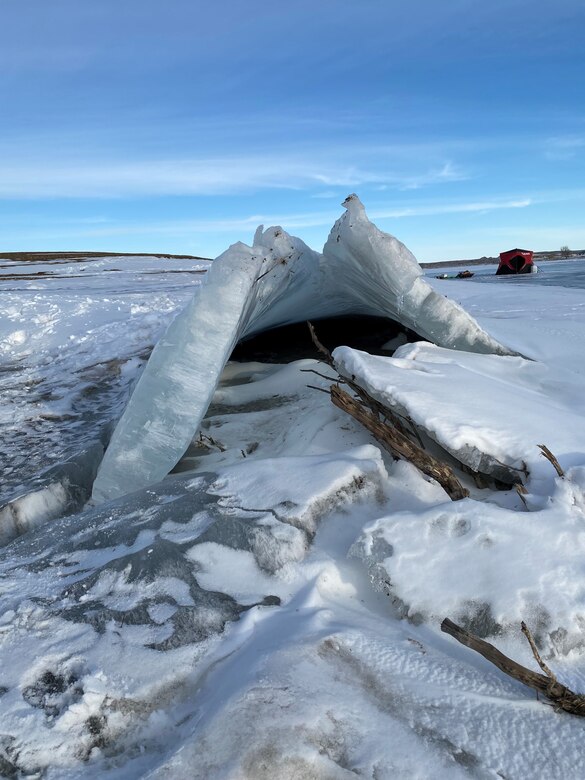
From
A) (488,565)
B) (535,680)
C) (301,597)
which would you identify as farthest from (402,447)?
(535,680)

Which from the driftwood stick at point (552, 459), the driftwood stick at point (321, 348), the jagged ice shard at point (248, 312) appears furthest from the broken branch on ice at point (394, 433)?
the jagged ice shard at point (248, 312)

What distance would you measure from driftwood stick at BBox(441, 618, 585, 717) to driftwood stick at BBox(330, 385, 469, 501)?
768 mm

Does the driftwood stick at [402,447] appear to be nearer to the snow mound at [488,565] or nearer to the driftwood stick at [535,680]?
the snow mound at [488,565]

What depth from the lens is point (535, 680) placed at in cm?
148

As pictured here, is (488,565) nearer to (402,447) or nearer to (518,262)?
(402,447)

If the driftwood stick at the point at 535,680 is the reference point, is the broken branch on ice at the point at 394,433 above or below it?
above

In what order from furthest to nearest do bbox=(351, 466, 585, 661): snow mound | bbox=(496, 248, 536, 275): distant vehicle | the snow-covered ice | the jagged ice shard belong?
bbox=(496, 248, 536, 275): distant vehicle
the jagged ice shard
bbox=(351, 466, 585, 661): snow mound
the snow-covered ice

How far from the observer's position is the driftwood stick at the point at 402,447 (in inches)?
90.8

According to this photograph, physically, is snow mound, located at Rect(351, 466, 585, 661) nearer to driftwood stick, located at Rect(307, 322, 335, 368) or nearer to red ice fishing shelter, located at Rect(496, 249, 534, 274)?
driftwood stick, located at Rect(307, 322, 335, 368)

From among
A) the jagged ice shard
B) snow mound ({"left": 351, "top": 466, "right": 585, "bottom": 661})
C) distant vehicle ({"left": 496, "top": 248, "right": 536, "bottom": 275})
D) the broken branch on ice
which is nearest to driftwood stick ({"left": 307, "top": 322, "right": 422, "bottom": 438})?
the broken branch on ice

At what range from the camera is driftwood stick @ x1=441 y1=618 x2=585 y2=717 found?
1.44 m

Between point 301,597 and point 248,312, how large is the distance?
234 centimetres

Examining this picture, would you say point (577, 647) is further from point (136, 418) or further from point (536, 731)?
point (136, 418)

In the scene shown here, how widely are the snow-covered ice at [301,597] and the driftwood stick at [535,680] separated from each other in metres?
0.04
